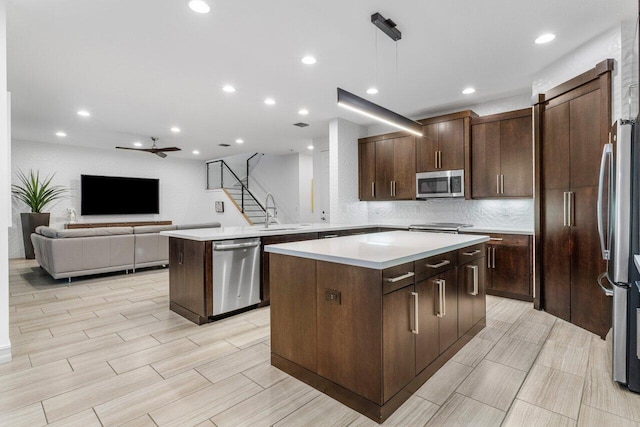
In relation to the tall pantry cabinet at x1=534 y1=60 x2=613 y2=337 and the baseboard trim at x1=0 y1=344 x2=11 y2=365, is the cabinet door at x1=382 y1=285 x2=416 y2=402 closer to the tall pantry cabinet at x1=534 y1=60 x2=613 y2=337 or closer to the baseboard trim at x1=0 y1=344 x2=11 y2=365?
the tall pantry cabinet at x1=534 y1=60 x2=613 y2=337

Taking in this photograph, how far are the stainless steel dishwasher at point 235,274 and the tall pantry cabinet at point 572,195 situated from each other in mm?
3190

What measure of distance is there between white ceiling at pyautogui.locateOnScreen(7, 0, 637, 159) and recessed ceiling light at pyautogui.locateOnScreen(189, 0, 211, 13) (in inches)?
1.8

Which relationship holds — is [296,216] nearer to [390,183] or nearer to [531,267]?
[390,183]

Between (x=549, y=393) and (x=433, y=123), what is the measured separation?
12.6ft

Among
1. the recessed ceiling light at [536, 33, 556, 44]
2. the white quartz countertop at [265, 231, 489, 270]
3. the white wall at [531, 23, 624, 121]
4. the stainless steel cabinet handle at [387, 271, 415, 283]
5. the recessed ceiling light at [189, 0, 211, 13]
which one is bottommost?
the stainless steel cabinet handle at [387, 271, 415, 283]

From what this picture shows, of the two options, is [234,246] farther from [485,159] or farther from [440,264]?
[485,159]

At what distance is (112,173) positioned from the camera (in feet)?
29.6

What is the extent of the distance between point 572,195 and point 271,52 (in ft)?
10.7

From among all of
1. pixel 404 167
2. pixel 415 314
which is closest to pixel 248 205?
pixel 404 167

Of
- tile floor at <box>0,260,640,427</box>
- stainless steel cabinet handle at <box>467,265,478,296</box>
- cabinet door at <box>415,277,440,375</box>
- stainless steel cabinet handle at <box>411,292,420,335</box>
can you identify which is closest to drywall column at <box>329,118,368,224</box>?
tile floor at <box>0,260,640,427</box>

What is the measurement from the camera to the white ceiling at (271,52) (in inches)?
99.7

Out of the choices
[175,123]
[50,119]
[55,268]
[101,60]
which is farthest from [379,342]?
[50,119]

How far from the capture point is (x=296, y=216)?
962cm

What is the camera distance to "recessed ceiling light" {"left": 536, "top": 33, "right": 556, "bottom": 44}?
293 cm
